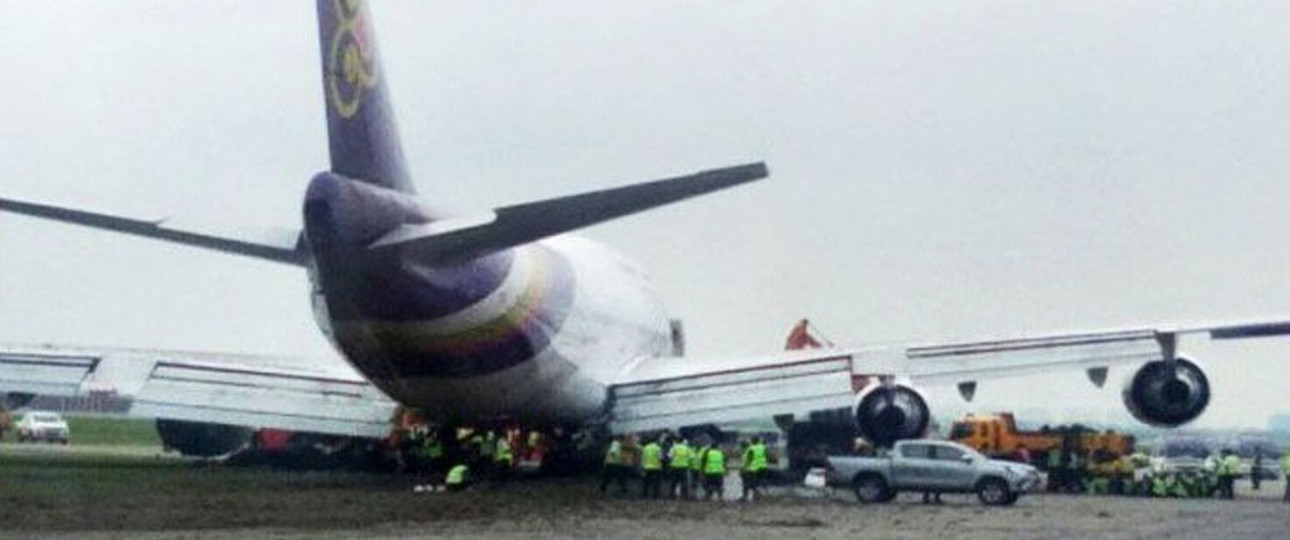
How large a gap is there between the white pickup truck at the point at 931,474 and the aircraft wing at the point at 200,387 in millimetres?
9136

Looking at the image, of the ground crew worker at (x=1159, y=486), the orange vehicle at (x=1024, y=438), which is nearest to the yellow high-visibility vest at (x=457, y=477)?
the ground crew worker at (x=1159, y=486)

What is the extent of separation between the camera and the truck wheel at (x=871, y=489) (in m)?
44.6

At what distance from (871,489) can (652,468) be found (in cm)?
500

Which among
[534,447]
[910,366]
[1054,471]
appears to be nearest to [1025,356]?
[910,366]

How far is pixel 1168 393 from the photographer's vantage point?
1610 inches

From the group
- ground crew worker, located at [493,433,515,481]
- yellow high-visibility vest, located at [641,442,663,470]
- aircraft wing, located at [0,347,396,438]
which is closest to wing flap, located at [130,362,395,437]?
aircraft wing, located at [0,347,396,438]

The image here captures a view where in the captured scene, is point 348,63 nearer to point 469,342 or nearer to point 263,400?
point 469,342

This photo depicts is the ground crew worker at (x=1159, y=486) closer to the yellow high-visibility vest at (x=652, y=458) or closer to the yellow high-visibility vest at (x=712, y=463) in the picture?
the yellow high-visibility vest at (x=712, y=463)

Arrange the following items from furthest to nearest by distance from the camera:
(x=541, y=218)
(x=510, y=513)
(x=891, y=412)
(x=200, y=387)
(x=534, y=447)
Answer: (x=534, y=447) < (x=200, y=387) < (x=891, y=412) < (x=510, y=513) < (x=541, y=218)

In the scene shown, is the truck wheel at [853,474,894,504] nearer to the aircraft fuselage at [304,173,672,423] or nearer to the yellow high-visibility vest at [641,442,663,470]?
the yellow high-visibility vest at [641,442,663,470]

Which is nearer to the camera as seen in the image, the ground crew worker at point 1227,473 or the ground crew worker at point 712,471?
the ground crew worker at point 712,471

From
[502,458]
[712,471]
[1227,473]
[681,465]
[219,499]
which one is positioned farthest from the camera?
[1227,473]

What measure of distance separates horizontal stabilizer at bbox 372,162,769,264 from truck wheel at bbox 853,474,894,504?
11768 mm

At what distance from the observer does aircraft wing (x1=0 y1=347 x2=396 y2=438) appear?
132 ft
